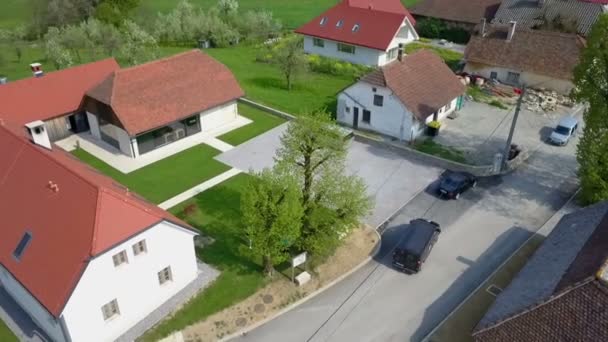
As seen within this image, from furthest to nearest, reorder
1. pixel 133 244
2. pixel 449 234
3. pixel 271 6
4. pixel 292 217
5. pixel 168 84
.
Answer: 1. pixel 271 6
2. pixel 168 84
3. pixel 449 234
4. pixel 292 217
5. pixel 133 244

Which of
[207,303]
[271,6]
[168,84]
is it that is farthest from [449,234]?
[271,6]

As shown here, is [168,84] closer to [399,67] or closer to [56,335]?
[399,67]

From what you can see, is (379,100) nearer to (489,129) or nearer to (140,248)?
(489,129)

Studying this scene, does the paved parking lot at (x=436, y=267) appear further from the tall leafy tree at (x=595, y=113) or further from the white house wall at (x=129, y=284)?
the white house wall at (x=129, y=284)

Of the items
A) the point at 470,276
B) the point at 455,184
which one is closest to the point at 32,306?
the point at 470,276

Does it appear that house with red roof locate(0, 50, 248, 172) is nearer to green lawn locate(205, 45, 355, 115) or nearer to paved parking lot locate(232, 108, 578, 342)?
green lawn locate(205, 45, 355, 115)

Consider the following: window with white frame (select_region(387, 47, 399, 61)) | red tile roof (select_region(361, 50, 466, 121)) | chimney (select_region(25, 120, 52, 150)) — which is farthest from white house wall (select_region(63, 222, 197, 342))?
window with white frame (select_region(387, 47, 399, 61))

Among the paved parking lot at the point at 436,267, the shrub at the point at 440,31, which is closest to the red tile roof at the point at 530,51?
the shrub at the point at 440,31

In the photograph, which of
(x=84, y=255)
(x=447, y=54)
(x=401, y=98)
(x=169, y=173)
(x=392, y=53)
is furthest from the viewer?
(x=447, y=54)
